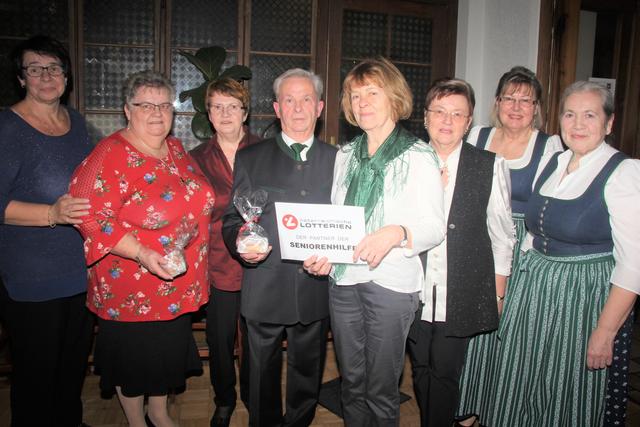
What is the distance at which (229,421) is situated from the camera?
9.02ft

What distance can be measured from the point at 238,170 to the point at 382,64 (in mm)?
894

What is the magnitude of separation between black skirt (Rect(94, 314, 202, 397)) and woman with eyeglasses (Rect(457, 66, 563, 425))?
1.61 metres

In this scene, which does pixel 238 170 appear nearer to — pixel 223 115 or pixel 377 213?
pixel 223 115

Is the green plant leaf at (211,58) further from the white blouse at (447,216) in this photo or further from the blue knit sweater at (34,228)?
the white blouse at (447,216)

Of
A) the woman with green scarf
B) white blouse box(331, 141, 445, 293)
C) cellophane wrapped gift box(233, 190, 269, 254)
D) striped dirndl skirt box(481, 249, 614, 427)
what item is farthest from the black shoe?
striped dirndl skirt box(481, 249, 614, 427)

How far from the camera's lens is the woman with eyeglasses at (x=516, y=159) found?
2.46 meters

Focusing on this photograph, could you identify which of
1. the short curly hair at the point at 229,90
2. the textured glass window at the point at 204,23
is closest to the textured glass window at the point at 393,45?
the textured glass window at the point at 204,23

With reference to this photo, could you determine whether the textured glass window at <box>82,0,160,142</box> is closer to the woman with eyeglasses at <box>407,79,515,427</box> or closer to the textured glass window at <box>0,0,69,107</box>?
the textured glass window at <box>0,0,69,107</box>

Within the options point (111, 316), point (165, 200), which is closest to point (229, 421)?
point (111, 316)

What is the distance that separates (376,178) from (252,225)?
1.94ft

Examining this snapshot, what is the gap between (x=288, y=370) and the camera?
237 cm

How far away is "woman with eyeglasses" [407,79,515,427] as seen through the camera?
204cm

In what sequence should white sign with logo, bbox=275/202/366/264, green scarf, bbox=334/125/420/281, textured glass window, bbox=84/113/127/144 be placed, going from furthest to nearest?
textured glass window, bbox=84/113/127/144 → green scarf, bbox=334/125/420/281 → white sign with logo, bbox=275/202/366/264

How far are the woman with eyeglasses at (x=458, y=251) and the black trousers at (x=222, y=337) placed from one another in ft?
3.83
